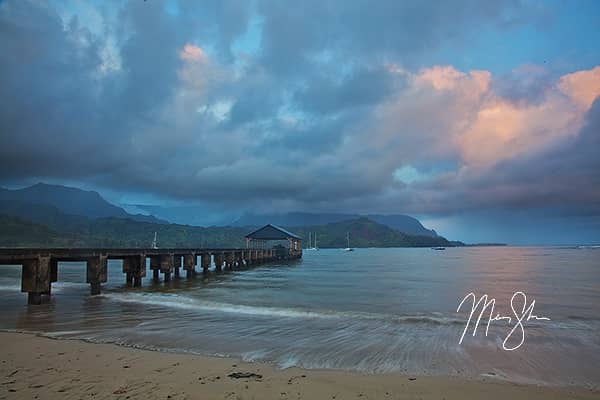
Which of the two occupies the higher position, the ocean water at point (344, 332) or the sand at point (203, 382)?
the sand at point (203, 382)

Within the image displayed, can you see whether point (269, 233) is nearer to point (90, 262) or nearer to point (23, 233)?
point (90, 262)

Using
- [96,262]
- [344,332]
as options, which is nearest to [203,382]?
[344,332]

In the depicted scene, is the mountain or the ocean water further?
the mountain

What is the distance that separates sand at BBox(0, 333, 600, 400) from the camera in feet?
19.6

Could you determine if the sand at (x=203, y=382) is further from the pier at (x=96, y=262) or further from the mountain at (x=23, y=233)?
the mountain at (x=23, y=233)

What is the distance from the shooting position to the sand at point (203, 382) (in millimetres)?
5973

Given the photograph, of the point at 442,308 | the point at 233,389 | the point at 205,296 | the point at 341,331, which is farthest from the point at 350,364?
the point at 205,296

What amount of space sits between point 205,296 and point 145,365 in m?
15.9

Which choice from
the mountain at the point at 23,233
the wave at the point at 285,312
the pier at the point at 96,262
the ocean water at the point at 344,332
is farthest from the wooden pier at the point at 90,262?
the mountain at the point at 23,233

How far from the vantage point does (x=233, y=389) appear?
20.2ft

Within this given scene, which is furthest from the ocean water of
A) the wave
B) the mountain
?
the mountain

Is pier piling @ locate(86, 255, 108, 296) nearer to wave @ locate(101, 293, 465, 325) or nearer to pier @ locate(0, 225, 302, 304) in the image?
pier @ locate(0, 225, 302, 304)

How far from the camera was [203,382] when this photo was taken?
6.53m

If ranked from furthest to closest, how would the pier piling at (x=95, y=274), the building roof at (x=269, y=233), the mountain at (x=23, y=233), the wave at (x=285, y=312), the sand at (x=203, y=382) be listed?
the mountain at (x=23, y=233)
the building roof at (x=269, y=233)
the pier piling at (x=95, y=274)
the wave at (x=285, y=312)
the sand at (x=203, y=382)
